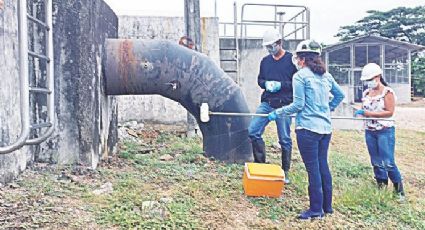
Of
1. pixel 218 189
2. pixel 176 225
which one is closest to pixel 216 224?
pixel 176 225

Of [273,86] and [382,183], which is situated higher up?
[273,86]

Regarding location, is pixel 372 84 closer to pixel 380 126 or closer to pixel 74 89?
pixel 380 126

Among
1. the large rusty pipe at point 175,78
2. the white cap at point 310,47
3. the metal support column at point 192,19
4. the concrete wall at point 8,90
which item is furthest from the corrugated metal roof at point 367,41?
the concrete wall at point 8,90

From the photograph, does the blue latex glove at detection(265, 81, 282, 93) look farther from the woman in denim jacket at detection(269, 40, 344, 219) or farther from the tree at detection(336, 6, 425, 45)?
the tree at detection(336, 6, 425, 45)

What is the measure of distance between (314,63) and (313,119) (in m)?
0.43

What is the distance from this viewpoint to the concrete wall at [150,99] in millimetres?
7730

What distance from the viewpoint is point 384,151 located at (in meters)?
4.12

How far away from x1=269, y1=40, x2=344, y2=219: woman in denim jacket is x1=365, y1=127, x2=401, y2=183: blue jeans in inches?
37.2

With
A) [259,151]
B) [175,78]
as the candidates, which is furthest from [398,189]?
[175,78]

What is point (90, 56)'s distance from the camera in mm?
4262

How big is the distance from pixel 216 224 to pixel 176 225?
0.31 m

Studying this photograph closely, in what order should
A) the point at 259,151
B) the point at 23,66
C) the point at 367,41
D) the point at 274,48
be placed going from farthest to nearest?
the point at 367,41 < the point at 259,151 < the point at 274,48 < the point at 23,66

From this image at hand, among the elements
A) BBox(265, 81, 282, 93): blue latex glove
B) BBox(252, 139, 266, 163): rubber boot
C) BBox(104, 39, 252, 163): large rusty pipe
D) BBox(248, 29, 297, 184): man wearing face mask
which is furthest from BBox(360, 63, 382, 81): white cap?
BBox(104, 39, 252, 163): large rusty pipe

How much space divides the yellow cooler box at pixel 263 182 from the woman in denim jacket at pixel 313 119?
35cm
